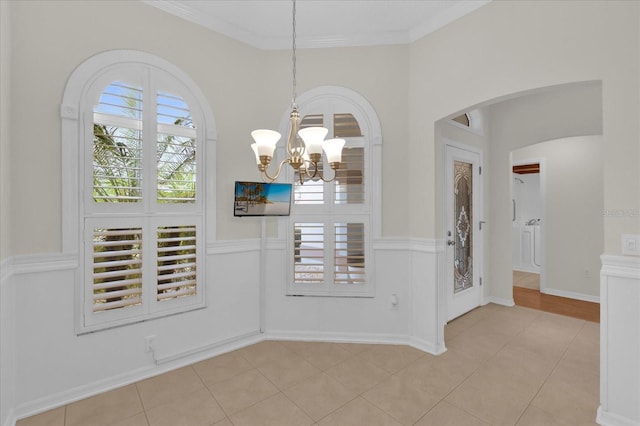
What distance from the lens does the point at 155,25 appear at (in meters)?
2.39

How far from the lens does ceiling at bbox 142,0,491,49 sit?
247 cm

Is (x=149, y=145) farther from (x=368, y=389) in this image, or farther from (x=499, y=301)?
(x=499, y=301)

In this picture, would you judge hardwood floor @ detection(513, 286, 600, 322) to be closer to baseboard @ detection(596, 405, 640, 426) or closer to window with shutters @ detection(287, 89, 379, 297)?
baseboard @ detection(596, 405, 640, 426)

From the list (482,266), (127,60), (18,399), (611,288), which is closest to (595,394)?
(611,288)

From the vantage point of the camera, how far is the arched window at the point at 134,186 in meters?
2.08

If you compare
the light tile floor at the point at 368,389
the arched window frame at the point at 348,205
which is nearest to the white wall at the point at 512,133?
the light tile floor at the point at 368,389

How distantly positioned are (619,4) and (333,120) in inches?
80.8

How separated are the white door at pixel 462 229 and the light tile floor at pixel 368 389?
0.71 m

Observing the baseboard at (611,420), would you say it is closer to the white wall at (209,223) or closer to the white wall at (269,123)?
the white wall at (269,123)

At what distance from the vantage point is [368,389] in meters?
2.13

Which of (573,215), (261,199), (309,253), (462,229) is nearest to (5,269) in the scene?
(261,199)

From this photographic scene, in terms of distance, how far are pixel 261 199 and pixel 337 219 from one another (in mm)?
763

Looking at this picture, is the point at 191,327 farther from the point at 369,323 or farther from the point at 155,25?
the point at 155,25

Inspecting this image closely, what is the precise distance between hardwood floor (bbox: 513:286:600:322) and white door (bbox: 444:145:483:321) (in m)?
0.87
